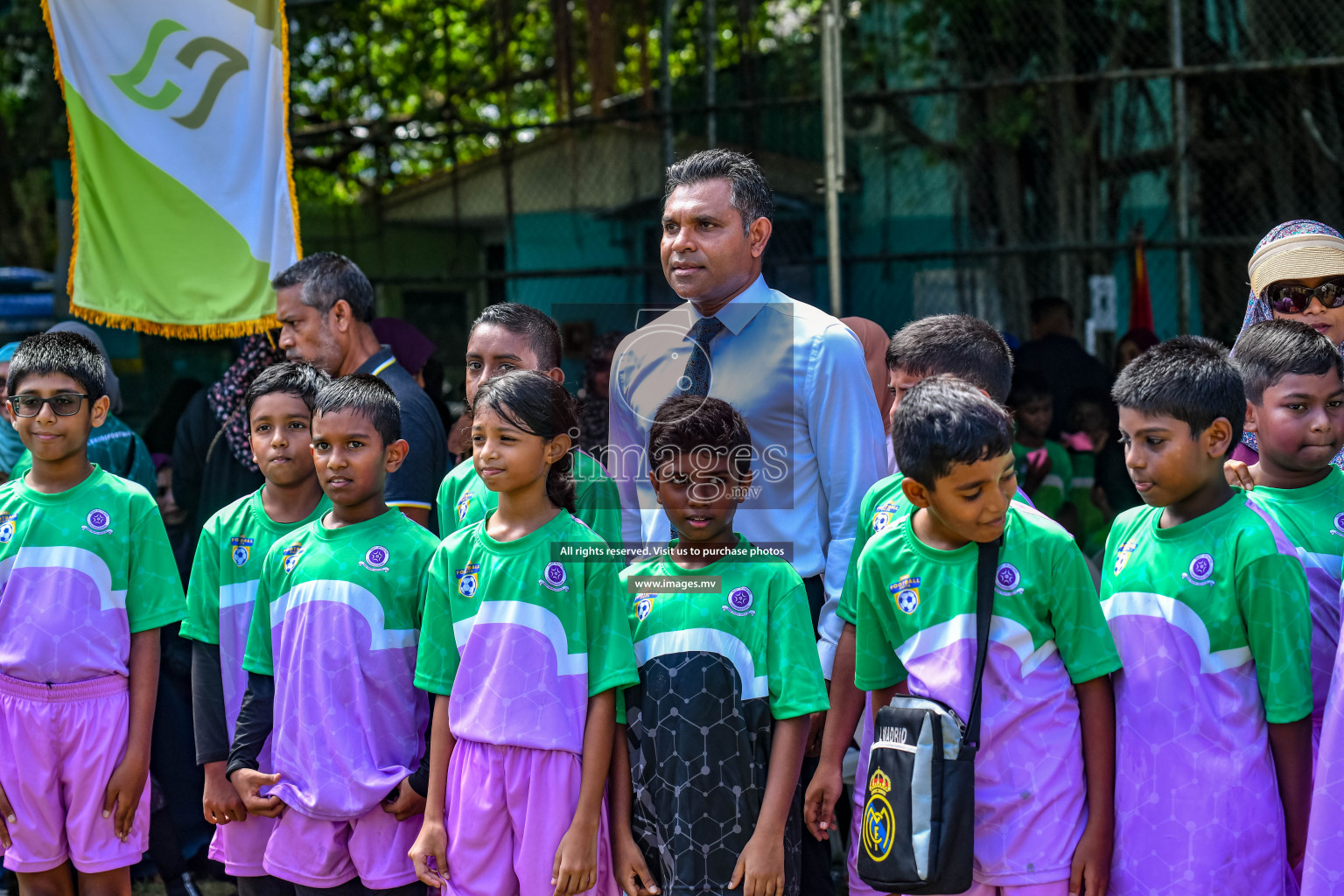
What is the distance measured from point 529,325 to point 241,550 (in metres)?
0.95

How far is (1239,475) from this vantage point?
2.65 m

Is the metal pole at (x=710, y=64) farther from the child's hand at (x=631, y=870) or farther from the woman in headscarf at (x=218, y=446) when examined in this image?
the child's hand at (x=631, y=870)

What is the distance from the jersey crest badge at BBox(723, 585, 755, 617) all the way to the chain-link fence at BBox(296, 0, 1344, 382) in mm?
4940

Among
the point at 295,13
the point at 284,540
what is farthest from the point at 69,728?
the point at 295,13

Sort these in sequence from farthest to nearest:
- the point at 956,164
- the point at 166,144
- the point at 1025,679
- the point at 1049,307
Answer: the point at 956,164 < the point at 1049,307 < the point at 166,144 < the point at 1025,679

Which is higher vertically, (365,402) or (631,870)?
(365,402)

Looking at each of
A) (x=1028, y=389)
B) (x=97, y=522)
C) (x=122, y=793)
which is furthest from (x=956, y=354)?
(x=1028, y=389)

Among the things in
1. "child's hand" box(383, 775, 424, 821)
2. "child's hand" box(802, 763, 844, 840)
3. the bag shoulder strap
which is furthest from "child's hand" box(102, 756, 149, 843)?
the bag shoulder strap

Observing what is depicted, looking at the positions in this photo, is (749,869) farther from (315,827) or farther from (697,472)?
(315,827)

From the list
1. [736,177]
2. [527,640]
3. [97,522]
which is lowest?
[527,640]

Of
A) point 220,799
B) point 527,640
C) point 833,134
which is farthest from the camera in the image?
point 833,134

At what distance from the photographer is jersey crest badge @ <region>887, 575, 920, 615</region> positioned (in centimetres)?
235

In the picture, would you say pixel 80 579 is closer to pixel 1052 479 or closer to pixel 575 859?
pixel 575 859

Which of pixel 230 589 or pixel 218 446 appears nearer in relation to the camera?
pixel 230 589
